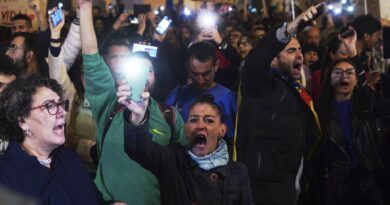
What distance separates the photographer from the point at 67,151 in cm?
316

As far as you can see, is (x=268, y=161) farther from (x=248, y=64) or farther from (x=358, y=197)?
(x=358, y=197)

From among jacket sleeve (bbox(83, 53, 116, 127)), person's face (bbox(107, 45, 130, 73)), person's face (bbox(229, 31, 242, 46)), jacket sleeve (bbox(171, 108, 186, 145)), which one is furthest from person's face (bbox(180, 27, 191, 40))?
jacket sleeve (bbox(83, 53, 116, 127))

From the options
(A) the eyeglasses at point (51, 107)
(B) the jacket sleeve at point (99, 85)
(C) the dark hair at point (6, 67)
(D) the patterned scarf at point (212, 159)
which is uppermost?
(C) the dark hair at point (6, 67)

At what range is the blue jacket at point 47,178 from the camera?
2.78m

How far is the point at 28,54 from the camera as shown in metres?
5.21

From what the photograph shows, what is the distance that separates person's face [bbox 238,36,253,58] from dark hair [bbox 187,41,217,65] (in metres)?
1.88

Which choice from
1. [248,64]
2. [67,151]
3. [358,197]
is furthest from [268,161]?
[67,151]

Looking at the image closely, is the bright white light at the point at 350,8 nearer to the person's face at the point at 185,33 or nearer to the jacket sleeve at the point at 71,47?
Answer: the person's face at the point at 185,33

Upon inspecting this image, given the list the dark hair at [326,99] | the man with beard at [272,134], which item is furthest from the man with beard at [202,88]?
the dark hair at [326,99]

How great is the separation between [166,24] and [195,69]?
144cm

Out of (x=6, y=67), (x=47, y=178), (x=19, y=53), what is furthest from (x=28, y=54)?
(x=47, y=178)

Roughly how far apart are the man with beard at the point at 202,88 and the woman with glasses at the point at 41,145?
1.84m

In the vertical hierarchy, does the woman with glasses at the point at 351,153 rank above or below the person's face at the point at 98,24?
below

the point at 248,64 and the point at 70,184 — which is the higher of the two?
the point at 248,64
